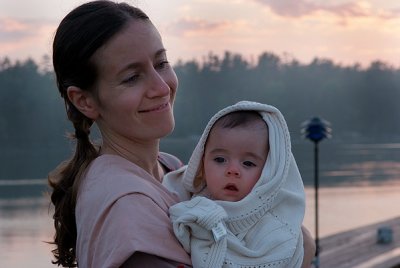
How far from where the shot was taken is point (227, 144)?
4.56 feet

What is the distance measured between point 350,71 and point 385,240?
47.7m

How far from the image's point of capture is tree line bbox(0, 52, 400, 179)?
127ft

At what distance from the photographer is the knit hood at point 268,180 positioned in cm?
130

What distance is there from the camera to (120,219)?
1.15 meters

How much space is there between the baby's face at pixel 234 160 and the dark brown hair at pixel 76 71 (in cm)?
19

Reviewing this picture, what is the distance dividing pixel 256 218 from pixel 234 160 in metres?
0.12

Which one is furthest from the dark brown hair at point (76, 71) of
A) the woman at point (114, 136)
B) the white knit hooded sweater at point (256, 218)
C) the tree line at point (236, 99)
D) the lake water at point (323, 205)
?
the tree line at point (236, 99)

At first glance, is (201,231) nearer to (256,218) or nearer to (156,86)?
Answer: (256,218)

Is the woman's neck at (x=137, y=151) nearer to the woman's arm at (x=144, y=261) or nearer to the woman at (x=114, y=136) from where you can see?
the woman at (x=114, y=136)

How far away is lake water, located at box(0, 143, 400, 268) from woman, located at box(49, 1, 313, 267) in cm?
876

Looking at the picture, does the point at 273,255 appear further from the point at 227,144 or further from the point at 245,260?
the point at 227,144

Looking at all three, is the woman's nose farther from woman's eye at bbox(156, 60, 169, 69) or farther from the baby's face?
the baby's face

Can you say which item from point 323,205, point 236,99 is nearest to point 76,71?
point 323,205

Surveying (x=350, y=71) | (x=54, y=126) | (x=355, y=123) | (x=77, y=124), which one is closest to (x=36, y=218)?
(x=77, y=124)
